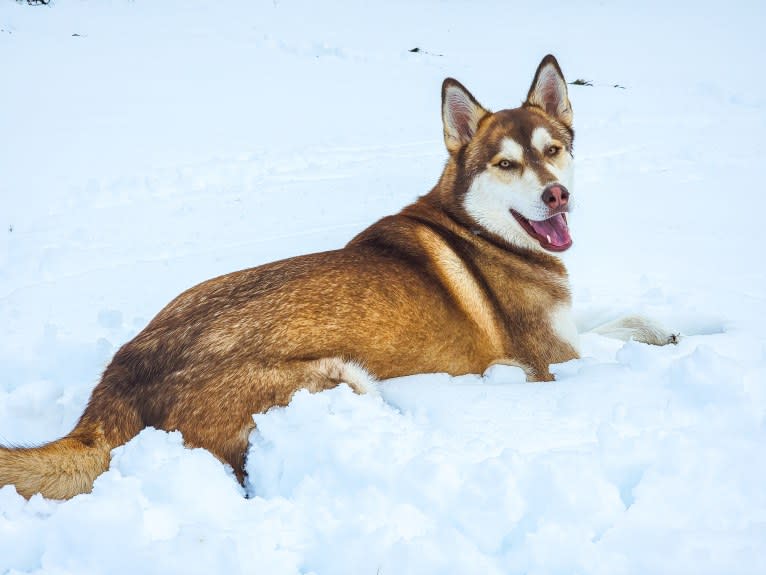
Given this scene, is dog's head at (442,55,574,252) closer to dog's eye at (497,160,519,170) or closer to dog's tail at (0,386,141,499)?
dog's eye at (497,160,519,170)

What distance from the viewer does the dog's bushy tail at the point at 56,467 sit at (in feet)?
7.94

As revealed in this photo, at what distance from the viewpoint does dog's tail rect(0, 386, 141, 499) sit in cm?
243

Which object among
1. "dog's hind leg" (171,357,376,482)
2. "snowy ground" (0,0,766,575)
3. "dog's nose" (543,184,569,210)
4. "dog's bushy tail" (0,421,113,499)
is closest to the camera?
"snowy ground" (0,0,766,575)

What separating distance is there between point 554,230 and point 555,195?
0.83 feet

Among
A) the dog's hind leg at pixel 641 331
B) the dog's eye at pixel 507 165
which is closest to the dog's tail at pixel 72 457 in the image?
the dog's eye at pixel 507 165

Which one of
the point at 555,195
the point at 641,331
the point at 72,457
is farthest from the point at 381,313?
the point at 641,331

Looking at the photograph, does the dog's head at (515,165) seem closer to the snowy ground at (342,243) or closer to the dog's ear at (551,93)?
the dog's ear at (551,93)

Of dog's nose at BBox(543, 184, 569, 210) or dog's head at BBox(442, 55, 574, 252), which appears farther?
dog's head at BBox(442, 55, 574, 252)

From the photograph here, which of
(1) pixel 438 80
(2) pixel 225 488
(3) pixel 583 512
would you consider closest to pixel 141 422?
(2) pixel 225 488

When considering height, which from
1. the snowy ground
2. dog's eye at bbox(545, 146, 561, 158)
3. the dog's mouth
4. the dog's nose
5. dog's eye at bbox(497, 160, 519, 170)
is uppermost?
dog's eye at bbox(545, 146, 561, 158)

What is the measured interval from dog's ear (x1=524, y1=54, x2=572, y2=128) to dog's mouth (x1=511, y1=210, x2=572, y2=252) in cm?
81

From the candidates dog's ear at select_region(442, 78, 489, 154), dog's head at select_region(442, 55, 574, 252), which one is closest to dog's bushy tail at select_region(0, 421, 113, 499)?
dog's head at select_region(442, 55, 574, 252)

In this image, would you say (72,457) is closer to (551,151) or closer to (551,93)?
(551,151)

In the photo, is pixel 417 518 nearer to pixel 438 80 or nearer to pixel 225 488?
pixel 225 488
